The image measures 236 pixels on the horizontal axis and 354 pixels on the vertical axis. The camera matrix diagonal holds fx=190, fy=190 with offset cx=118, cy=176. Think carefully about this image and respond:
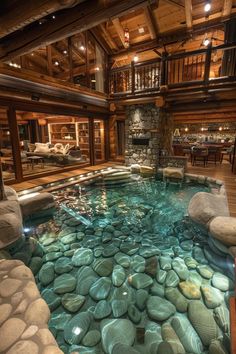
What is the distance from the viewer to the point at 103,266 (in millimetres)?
2584

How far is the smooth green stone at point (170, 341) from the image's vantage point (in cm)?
160

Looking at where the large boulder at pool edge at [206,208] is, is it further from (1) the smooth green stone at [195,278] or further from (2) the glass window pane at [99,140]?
(2) the glass window pane at [99,140]

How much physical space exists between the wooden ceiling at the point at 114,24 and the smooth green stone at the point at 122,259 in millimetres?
2690

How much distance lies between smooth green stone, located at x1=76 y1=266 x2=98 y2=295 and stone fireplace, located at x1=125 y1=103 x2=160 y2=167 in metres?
5.79

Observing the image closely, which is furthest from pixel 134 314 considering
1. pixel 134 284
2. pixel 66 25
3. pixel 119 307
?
pixel 66 25

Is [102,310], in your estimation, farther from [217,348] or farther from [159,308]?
[217,348]

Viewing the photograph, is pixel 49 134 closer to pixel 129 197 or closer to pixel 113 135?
pixel 113 135

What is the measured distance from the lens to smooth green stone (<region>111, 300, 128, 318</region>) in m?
1.96

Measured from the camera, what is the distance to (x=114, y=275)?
2436 mm

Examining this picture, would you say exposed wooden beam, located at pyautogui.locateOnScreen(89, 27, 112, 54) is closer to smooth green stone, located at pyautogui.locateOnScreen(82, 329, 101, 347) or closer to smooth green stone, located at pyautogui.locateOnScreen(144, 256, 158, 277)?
smooth green stone, located at pyautogui.locateOnScreen(144, 256, 158, 277)

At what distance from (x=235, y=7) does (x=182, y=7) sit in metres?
1.67

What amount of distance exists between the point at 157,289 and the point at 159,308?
0.84 ft

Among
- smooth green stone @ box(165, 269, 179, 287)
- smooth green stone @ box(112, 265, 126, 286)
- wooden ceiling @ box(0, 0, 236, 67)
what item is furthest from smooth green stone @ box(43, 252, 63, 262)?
wooden ceiling @ box(0, 0, 236, 67)

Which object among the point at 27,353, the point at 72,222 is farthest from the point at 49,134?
the point at 27,353
